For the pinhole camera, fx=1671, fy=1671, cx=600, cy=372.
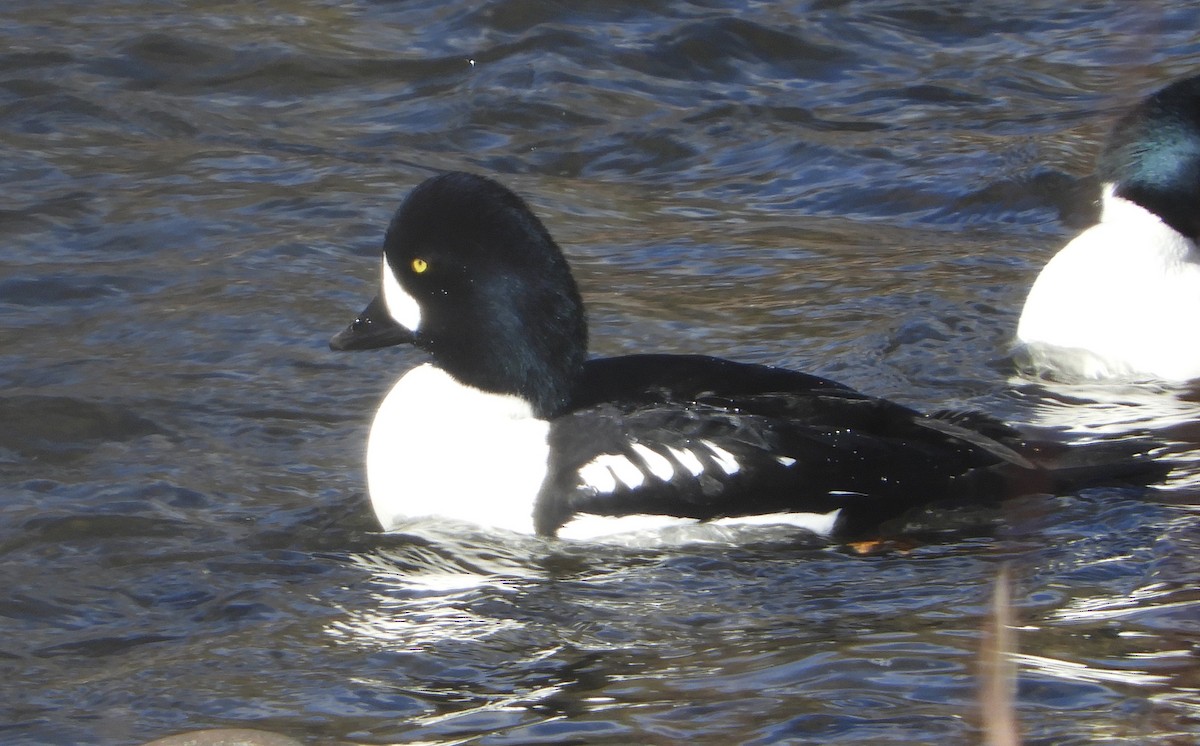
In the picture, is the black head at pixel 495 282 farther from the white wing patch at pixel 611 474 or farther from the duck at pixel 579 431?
the white wing patch at pixel 611 474

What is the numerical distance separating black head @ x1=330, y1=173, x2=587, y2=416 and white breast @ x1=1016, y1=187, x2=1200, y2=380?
256 cm

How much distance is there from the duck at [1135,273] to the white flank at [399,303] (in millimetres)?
2762

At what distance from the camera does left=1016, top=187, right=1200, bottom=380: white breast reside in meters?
6.71

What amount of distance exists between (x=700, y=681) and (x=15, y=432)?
317 cm

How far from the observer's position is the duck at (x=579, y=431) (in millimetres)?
5000

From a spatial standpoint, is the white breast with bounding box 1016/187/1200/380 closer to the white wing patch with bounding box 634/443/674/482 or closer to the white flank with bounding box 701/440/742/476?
the white flank with bounding box 701/440/742/476

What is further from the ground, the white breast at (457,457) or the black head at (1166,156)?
the black head at (1166,156)

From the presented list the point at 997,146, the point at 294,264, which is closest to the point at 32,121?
the point at 294,264

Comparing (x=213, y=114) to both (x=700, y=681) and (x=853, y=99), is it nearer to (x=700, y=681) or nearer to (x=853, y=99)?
(x=853, y=99)

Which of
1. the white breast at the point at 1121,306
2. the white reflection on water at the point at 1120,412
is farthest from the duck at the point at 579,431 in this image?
the white breast at the point at 1121,306

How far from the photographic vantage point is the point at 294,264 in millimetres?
7785

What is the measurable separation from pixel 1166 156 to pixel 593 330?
2.52 metres

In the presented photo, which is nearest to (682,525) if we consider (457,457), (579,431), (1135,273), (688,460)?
(688,460)

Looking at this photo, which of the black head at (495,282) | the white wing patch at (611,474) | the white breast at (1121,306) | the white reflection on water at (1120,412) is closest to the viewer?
the white wing patch at (611,474)
